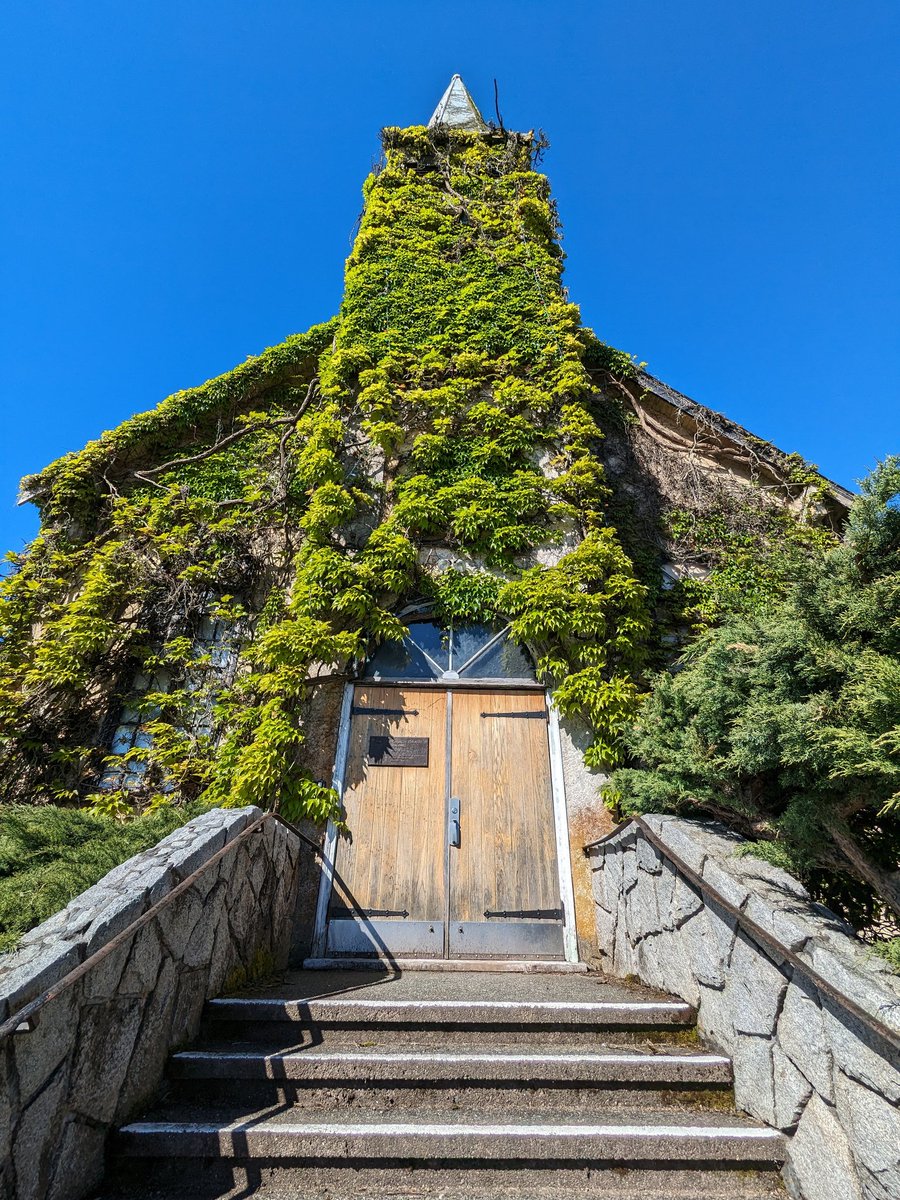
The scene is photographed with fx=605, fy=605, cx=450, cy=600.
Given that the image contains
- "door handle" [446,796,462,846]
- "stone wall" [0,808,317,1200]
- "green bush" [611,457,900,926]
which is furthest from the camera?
"door handle" [446,796,462,846]

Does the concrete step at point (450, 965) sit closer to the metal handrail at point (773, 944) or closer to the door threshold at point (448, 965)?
the door threshold at point (448, 965)

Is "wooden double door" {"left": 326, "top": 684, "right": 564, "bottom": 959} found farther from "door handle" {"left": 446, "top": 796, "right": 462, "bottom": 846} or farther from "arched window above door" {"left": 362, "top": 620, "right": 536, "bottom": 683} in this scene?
"arched window above door" {"left": 362, "top": 620, "right": 536, "bottom": 683}

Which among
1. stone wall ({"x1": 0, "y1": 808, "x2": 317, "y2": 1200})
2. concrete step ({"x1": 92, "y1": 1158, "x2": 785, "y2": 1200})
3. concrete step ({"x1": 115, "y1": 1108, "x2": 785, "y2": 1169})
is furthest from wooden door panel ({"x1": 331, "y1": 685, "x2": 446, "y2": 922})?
concrete step ({"x1": 92, "y1": 1158, "x2": 785, "y2": 1200})

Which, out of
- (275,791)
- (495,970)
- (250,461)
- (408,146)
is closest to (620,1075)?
(495,970)

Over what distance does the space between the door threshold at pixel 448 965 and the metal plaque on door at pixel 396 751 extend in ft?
5.20

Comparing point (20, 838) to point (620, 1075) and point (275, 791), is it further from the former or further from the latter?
point (620, 1075)

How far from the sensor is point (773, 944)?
2756mm

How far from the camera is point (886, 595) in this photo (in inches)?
110

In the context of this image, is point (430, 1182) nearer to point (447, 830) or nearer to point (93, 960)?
point (93, 960)

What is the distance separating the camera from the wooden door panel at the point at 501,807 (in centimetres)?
520

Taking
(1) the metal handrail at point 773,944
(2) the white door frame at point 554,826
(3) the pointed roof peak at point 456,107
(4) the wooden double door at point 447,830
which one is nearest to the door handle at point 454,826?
(4) the wooden double door at point 447,830

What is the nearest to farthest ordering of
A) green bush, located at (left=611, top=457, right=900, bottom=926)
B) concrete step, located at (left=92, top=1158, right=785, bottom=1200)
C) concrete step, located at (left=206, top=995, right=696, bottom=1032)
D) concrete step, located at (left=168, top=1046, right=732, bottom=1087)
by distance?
concrete step, located at (left=92, top=1158, right=785, bottom=1200) < green bush, located at (left=611, top=457, right=900, bottom=926) < concrete step, located at (left=168, top=1046, right=732, bottom=1087) < concrete step, located at (left=206, top=995, right=696, bottom=1032)

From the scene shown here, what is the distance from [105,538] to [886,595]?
847 cm

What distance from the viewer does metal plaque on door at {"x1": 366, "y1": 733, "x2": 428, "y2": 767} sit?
5.68 m
